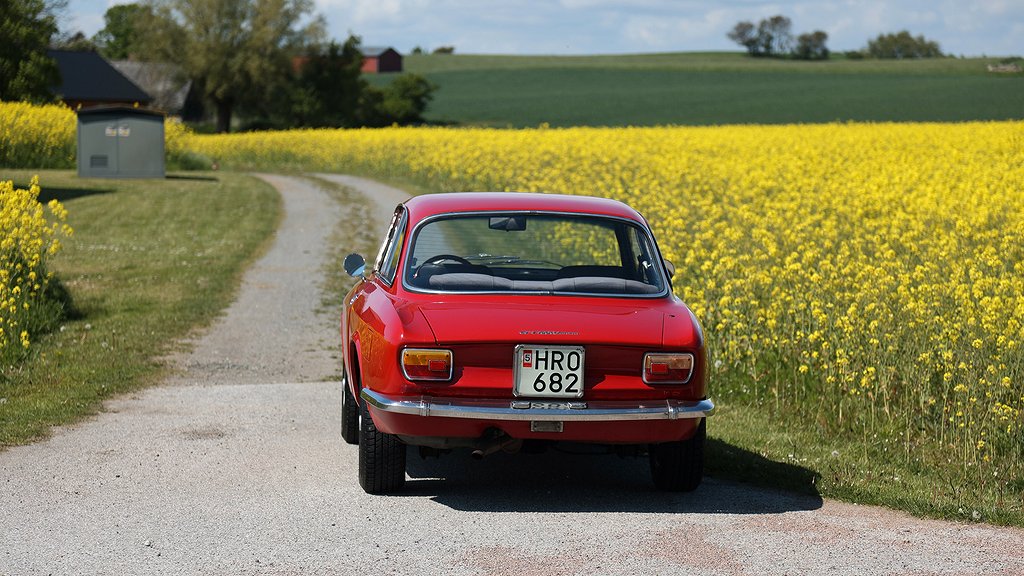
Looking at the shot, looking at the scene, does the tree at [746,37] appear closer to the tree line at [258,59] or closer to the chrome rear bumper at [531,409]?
the tree line at [258,59]

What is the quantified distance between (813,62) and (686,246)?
109m

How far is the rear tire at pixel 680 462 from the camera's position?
23.8 feet

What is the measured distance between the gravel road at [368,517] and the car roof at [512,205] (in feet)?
5.05

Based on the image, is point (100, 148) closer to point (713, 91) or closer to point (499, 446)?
point (499, 446)

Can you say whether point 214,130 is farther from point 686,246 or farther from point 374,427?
point 374,427

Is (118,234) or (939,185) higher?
(939,185)

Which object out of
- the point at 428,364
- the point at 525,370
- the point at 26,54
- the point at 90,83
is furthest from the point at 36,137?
the point at 525,370

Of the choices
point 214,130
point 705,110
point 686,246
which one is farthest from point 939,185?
point 214,130

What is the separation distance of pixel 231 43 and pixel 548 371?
79.9 meters

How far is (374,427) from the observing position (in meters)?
7.04

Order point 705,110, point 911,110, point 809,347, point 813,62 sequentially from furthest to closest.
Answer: point 813,62 → point 705,110 → point 911,110 → point 809,347

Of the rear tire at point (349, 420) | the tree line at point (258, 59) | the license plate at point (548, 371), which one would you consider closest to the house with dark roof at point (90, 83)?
the tree line at point (258, 59)

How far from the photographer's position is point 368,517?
6.65 m

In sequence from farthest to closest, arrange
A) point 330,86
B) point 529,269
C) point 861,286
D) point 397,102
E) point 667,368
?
point 397,102 < point 330,86 < point 861,286 < point 529,269 < point 667,368
